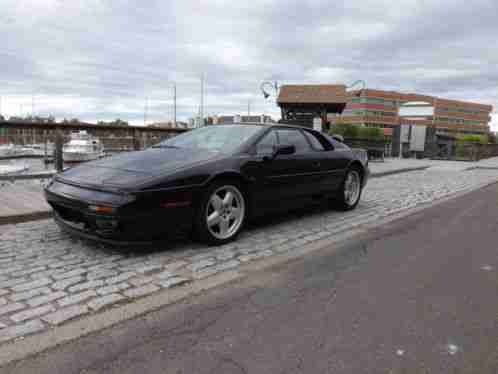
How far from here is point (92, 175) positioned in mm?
3836

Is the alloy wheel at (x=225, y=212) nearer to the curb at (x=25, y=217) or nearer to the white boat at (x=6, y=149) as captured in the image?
the curb at (x=25, y=217)

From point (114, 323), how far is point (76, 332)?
0.23 m

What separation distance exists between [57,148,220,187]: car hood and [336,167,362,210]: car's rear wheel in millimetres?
2729

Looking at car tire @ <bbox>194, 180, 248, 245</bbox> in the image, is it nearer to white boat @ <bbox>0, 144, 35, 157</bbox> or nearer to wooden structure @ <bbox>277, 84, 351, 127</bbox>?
white boat @ <bbox>0, 144, 35, 157</bbox>

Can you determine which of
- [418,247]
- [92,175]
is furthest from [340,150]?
[92,175]

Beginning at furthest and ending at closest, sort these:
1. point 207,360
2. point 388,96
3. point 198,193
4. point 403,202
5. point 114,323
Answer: point 388,96 → point 403,202 → point 198,193 → point 114,323 → point 207,360

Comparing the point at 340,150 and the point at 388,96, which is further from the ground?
the point at 388,96

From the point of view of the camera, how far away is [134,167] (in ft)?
12.6

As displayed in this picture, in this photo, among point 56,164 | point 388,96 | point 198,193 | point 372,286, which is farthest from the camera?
point 388,96

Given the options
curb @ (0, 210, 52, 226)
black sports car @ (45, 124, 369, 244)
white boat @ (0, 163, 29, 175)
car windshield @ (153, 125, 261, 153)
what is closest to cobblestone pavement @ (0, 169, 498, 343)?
curb @ (0, 210, 52, 226)

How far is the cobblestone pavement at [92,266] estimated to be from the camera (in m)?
2.67

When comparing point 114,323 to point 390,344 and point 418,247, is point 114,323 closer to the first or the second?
point 390,344

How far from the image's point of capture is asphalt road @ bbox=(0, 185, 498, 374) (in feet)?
6.89

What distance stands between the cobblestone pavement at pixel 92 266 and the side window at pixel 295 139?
1.07 m
